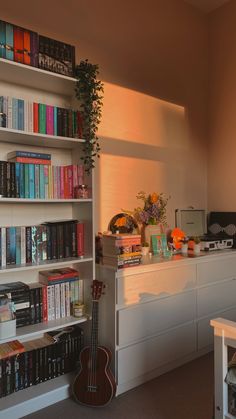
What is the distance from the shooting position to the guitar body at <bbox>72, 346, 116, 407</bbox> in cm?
180

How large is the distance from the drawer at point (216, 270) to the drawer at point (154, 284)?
0.08 m

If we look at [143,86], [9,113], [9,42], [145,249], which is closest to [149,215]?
[145,249]

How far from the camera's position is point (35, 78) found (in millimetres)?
1842

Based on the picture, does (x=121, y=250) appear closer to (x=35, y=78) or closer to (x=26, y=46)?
(x=35, y=78)

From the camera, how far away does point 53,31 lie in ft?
7.01

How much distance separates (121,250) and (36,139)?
33.2 inches

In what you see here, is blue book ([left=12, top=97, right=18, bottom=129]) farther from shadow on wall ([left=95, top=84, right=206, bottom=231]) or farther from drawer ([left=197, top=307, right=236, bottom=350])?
drawer ([left=197, top=307, right=236, bottom=350])

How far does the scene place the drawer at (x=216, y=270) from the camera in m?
2.40

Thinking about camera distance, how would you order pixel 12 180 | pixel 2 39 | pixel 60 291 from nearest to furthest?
pixel 2 39 → pixel 12 180 → pixel 60 291

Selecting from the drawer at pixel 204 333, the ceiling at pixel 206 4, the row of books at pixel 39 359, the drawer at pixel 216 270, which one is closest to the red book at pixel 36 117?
the row of books at pixel 39 359

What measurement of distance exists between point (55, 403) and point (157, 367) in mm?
689

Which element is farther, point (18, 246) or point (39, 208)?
point (39, 208)

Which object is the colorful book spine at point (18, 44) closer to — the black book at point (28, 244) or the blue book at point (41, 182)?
the blue book at point (41, 182)

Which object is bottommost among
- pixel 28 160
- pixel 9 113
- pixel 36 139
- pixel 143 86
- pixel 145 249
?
pixel 145 249
